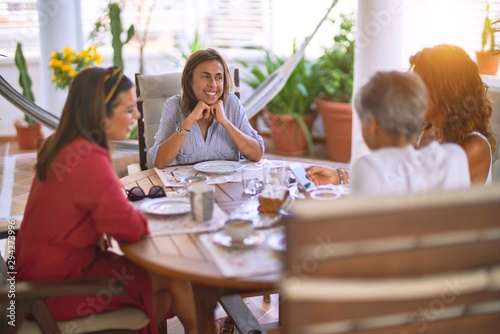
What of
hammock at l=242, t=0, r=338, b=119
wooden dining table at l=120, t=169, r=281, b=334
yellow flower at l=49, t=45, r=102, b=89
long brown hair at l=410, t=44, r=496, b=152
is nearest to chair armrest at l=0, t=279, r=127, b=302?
wooden dining table at l=120, t=169, r=281, b=334

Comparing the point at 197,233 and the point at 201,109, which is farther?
the point at 201,109

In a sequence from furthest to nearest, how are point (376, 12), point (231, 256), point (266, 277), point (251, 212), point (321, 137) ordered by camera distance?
point (321, 137) < point (376, 12) < point (251, 212) < point (231, 256) < point (266, 277)

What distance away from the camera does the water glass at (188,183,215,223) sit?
1.88 metres

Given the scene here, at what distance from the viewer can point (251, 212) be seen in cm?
197

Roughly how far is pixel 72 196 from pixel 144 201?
14.2 inches

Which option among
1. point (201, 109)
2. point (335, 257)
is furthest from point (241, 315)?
point (335, 257)

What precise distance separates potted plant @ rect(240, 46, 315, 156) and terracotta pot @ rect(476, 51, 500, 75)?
1510mm

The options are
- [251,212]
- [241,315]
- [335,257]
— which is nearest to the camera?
[335,257]

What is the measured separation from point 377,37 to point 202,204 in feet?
6.55

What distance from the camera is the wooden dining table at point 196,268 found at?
61.0 inches

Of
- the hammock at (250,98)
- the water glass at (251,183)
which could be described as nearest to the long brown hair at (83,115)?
the water glass at (251,183)

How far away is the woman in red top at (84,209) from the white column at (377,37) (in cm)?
188

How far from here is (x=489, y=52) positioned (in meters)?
3.44

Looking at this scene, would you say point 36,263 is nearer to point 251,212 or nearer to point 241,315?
point 251,212
